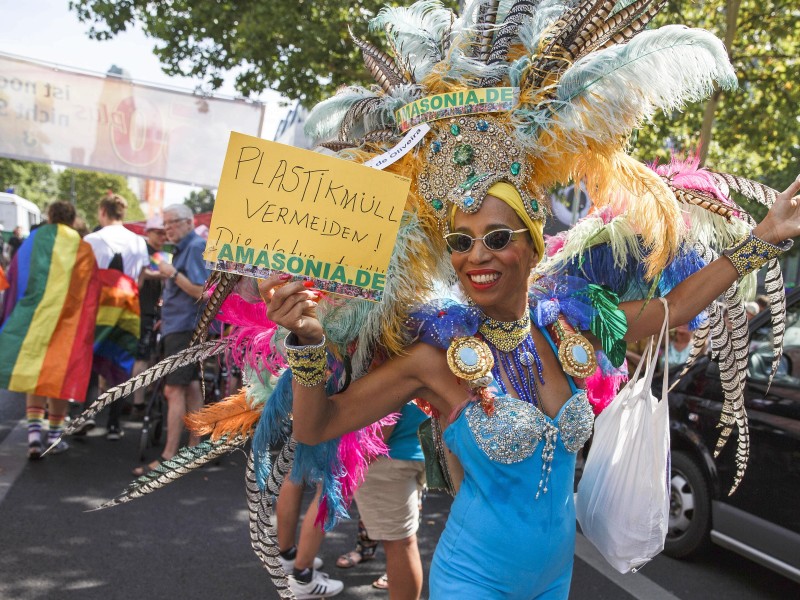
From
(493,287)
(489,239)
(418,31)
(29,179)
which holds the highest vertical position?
(29,179)

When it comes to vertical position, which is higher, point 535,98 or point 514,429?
point 535,98

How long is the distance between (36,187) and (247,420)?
6684 cm

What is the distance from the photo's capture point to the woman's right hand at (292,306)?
1762mm

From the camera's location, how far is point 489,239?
1.96m

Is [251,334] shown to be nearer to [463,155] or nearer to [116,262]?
[463,155]

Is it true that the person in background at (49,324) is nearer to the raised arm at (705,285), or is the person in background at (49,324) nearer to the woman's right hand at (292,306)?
the woman's right hand at (292,306)

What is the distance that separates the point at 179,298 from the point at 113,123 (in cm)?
296

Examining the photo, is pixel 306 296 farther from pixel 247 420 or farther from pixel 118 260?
pixel 118 260

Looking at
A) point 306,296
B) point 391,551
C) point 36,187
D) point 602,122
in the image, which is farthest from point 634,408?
point 36,187

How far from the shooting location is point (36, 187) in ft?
201

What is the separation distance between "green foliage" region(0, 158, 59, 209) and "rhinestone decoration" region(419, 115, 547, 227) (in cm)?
4651

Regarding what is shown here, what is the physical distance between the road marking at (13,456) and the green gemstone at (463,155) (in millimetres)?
4328

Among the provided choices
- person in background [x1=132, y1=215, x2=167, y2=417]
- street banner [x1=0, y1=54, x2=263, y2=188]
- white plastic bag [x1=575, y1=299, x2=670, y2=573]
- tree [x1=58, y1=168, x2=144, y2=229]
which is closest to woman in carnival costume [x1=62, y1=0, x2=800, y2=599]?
white plastic bag [x1=575, y1=299, x2=670, y2=573]

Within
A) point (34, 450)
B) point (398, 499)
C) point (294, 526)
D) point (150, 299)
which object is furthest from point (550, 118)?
point (150, 299)
